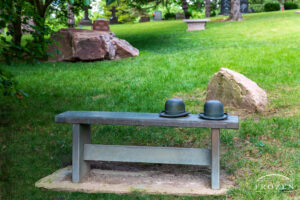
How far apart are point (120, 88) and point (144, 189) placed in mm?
4638

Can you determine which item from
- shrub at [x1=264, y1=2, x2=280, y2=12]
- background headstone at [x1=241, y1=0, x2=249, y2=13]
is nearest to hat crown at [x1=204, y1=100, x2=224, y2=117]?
background headstone at [x1=241, y1=0, x2=249, y2=13]

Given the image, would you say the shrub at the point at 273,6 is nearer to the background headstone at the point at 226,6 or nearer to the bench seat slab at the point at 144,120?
the background headstone at the point at 226,6

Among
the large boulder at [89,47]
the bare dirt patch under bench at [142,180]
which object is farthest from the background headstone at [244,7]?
the bare dirt patch under bench at [142,180]

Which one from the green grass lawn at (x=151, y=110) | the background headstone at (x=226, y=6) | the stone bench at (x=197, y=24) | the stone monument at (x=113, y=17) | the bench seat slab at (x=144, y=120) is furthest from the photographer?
the stone monument at (x=113, y=17)

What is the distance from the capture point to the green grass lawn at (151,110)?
4430mm

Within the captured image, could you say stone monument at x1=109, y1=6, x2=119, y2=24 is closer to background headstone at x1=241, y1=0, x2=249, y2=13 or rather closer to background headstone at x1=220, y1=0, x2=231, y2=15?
background headstone at x1=220, y1=0, x2=231, y2=15

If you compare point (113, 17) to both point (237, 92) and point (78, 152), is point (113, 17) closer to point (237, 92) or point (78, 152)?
point (237, 92)

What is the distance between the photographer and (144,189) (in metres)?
4.05

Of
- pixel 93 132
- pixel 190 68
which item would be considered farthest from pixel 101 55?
pixel 93 132

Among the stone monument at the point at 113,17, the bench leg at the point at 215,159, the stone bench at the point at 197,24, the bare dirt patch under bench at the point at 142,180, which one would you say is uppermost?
the stone monument at the point at 113,17

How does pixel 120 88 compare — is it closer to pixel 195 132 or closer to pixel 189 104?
pixel 189 104

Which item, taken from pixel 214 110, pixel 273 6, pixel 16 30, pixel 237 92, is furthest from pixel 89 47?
pixel 273 6

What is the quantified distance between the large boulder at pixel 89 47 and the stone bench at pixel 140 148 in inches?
323

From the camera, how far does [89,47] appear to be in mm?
12414
